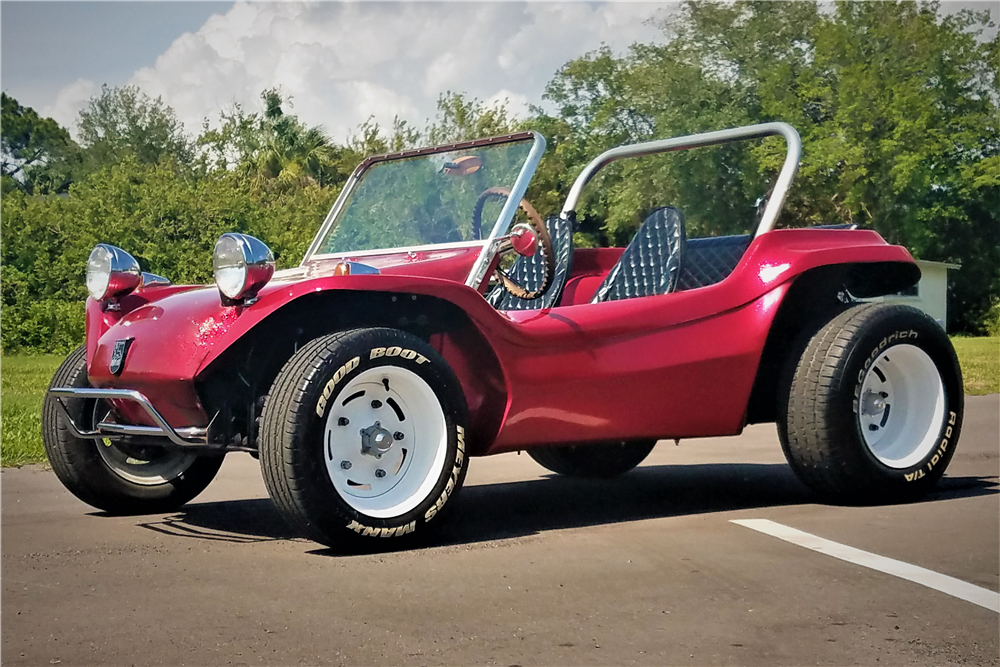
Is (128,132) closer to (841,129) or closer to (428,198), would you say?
(841,129)

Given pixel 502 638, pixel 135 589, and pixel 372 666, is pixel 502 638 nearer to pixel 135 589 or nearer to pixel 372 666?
pixel 372 666

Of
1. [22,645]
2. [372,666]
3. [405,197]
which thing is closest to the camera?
[372,666]

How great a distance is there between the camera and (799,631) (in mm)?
3281

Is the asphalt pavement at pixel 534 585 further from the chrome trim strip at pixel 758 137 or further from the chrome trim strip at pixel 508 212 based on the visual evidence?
the chrome trim strip at pixel 758 137

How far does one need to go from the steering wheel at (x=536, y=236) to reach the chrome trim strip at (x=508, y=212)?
4cm

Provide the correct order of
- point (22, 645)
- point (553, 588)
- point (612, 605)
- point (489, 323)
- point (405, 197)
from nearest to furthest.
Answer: point (22, 645) < point (612, 605) < point (553, 588) < point (489, 323) < point (405, 197)

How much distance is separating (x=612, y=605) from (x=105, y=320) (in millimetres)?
2685

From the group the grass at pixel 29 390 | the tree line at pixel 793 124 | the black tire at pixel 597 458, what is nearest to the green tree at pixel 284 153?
the tree line at pixel 793 124

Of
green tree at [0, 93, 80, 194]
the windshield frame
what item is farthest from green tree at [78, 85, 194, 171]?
the windshield frame

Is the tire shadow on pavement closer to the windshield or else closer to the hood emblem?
the hood emblem

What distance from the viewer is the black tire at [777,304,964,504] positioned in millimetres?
5449

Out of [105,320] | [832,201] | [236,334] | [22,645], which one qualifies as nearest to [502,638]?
[22,645]

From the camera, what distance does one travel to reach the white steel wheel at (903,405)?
19.0ft

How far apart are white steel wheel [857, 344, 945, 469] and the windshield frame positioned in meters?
1.84
